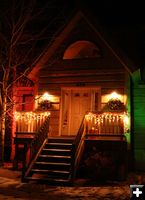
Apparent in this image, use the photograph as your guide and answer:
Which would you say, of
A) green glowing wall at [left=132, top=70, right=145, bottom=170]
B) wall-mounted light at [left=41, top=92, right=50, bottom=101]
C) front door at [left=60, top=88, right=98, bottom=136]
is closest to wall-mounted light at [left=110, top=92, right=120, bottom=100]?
green glowing wall at [left=132, top=70, right=145, bottom=170]

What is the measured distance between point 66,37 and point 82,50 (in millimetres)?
1204

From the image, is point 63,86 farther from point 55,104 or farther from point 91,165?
point 91,165

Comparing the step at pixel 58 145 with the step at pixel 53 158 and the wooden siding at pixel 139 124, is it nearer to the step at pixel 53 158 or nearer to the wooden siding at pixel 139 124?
the step at pixel 53 158

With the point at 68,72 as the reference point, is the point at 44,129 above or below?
below

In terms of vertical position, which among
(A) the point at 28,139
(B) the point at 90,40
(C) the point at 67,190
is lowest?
(C) the point at 67,190

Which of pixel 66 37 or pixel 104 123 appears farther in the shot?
pixel 66 37

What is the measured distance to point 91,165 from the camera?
13.6 meters

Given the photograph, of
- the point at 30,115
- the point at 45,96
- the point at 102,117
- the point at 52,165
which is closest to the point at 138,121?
the point at 102,117

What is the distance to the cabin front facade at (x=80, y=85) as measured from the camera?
16188 millimetres

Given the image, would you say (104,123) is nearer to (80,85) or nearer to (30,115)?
(80,85)

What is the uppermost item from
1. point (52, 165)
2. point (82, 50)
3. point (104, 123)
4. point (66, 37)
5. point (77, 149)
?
point (66, 37)

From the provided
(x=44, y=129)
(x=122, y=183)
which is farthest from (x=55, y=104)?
Answer: (x=122, y=183)

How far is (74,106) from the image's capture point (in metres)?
17.7

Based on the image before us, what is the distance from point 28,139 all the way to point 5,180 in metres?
3.47
